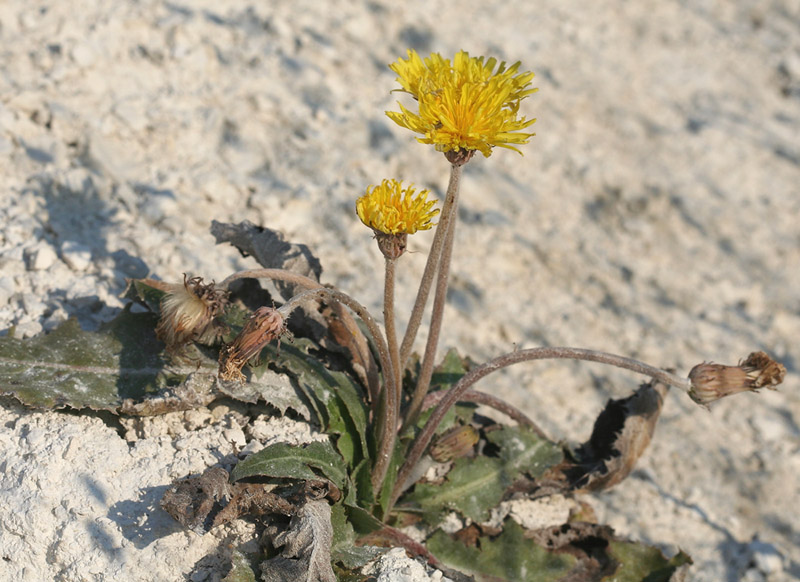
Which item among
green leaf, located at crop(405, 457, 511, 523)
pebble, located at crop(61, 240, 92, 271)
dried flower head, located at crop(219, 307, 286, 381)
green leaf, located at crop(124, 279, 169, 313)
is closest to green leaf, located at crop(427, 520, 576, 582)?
green leaf, located at crop(405, 457, 511, 523)

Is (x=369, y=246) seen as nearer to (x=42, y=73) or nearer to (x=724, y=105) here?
(x=42, y=73)

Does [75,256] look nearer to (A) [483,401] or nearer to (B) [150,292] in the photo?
(B) [150,292]

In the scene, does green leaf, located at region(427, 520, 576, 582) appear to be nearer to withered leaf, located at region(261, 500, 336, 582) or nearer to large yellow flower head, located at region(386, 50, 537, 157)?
withered leaf, located at region(261, 500, 336, 582)

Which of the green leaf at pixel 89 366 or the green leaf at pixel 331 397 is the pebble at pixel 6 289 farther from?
the green leaf at pixel 331 397

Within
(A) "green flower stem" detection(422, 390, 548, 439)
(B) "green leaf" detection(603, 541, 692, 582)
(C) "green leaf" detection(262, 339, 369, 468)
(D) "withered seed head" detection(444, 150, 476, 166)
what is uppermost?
(D) "withered seed head" detection(444, 150, 476, 166)

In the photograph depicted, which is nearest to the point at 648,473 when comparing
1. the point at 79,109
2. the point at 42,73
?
the point at 79,109
